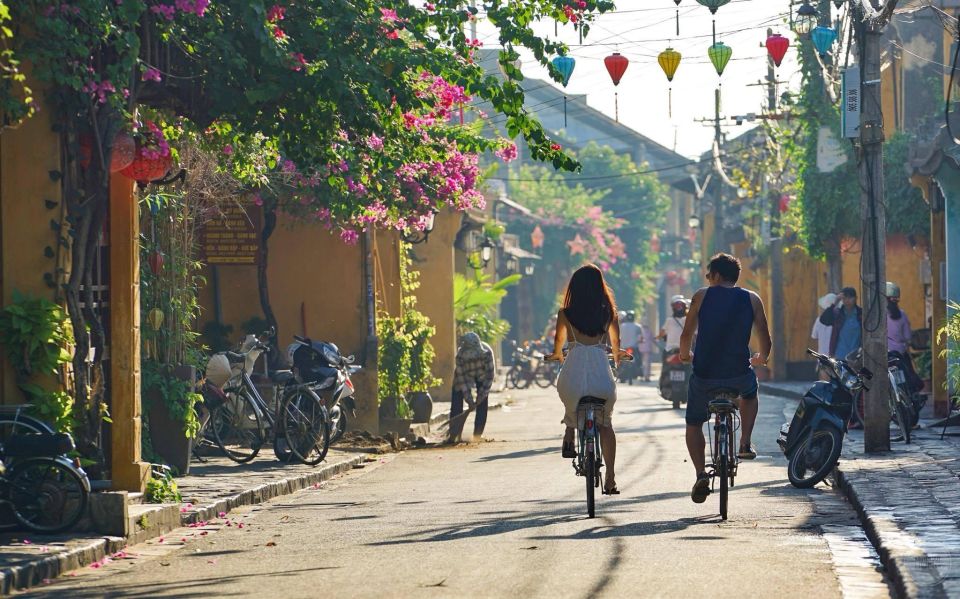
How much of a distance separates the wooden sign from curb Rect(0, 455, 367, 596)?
22.1ft

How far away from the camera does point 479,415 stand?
2097cm

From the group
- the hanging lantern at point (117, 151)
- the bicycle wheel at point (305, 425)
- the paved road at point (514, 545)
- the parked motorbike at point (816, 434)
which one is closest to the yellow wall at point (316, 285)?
the bicycle wheel at point (305, 425)

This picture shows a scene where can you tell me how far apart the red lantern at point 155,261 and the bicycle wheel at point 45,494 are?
5.03 m

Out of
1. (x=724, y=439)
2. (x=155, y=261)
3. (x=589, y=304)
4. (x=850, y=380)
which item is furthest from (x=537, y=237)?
(x=724, y=439)

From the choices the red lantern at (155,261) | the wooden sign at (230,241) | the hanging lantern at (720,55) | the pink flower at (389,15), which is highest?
the hanging lantern at (720,55)

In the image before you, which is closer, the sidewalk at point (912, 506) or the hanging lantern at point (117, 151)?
the sidewalk at point (912, 506)

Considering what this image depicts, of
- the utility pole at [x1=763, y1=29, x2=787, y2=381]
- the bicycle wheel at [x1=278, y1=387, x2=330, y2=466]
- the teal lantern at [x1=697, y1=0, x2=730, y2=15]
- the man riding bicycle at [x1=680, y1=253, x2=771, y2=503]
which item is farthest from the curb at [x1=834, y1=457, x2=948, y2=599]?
the utility pole at [x1=763, y1=29, x2=787, y2=381]

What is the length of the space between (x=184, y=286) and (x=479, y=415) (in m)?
6.36

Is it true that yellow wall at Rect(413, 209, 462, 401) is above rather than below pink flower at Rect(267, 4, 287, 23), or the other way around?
below

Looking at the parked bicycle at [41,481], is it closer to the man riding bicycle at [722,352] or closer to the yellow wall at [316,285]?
the man riding bicycle at [722,352]

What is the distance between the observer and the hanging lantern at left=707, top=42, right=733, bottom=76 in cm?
1905

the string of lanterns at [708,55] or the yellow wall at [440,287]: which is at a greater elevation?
the string of lanterns at [708,55]

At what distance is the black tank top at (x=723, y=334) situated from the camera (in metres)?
11.2

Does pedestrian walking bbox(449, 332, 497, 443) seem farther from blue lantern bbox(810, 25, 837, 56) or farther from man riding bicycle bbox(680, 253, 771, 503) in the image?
man riding bicycle bbox(680, 253, 771, 503)
